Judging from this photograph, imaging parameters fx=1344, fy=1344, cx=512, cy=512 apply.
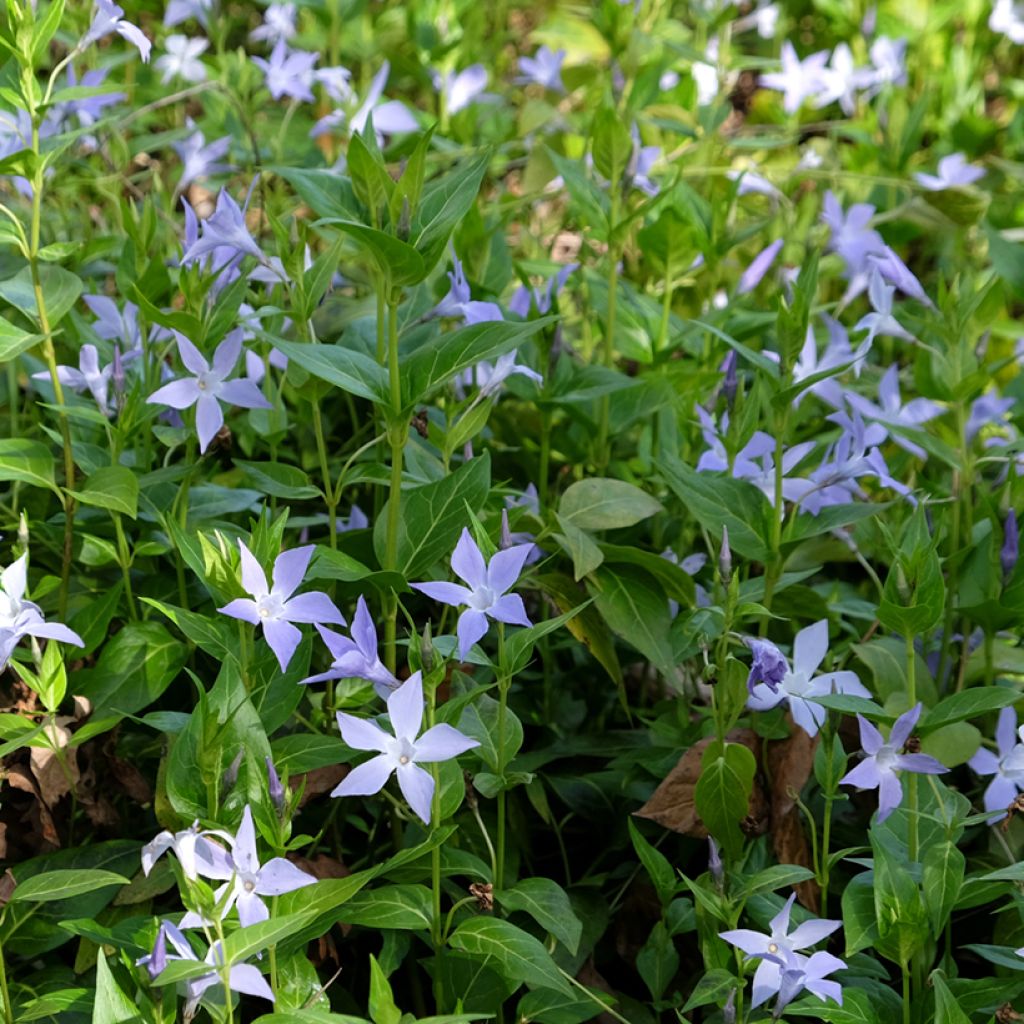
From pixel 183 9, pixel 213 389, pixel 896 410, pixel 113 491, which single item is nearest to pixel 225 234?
pixel 213 389

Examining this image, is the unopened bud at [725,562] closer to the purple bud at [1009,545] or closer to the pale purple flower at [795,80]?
the purple bud at [1009,545]

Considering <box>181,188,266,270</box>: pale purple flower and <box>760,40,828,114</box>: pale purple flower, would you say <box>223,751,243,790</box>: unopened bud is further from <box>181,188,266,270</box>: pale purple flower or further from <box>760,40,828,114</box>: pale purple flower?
<box>760,40,828,114</box>: pale purple flower

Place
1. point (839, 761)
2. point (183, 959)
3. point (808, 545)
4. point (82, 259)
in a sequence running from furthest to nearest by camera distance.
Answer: point (82, 259) → point (808, 545) → point (839, 761) → point (183, 959)

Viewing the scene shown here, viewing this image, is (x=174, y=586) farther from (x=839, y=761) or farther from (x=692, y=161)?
(x=692, y=161)

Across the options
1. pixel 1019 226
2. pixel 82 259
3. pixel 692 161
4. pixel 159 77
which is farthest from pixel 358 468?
pixel 1019 226

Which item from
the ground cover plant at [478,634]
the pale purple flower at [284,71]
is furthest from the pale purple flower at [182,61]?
the ground cover plant at [478,634]

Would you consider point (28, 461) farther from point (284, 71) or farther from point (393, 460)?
point (284, 71)
